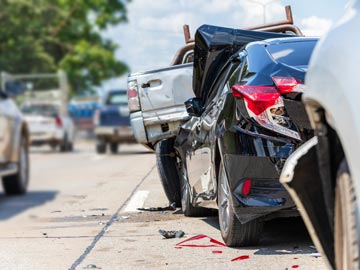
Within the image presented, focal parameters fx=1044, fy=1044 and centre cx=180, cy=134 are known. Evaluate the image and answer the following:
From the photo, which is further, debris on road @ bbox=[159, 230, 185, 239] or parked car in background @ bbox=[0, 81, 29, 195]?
parked car in background @ bbox=[0, 81, 29, 195]

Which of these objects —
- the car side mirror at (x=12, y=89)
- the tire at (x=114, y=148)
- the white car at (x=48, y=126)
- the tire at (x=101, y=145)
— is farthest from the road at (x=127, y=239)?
the white car at (x=48, y=126)

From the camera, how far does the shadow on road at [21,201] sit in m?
13.1

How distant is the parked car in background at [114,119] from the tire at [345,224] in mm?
23146

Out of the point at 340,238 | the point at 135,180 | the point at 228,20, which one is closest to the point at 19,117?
the point at 135,180

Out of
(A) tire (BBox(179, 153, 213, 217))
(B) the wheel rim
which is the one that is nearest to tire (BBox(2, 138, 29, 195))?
(A) tire (BBox(179, 153, 213, 217))

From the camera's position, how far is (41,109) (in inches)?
1414

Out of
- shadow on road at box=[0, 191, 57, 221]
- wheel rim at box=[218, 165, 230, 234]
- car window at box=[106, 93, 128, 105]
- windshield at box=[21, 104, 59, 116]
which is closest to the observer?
wheel rim at box=[218, 165, 230, 234]

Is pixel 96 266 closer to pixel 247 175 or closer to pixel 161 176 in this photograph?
pixel 247 175

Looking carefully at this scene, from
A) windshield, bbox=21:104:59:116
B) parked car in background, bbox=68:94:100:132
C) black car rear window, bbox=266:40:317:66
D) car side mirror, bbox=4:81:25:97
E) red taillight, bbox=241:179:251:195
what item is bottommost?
parked car in background, bbox=68:94:100:132

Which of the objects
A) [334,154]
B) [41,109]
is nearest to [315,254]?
[334,154]

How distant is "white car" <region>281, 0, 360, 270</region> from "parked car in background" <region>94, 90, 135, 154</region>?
22.8 m

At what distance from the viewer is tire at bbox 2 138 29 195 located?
51.0ft

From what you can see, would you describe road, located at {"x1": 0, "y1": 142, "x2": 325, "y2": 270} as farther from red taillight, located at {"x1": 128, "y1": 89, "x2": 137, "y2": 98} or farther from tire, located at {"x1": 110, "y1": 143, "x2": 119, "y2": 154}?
tire, located at {"x1": 110, "y1": 143, "x2": 119, "y2": 154}

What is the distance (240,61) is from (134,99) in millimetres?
3049
